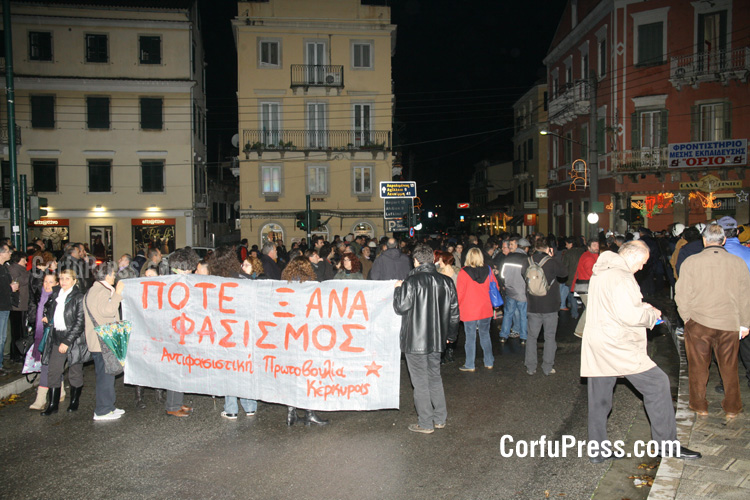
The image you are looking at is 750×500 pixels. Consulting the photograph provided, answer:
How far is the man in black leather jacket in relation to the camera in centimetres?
608

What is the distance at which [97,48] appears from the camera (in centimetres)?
3250

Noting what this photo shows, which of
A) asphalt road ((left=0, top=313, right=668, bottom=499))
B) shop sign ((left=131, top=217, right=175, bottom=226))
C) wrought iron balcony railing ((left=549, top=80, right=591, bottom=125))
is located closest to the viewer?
asphalt road ((left=0, top=313, right=668, bottom=499))

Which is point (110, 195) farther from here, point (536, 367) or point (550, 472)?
point (550, 472)

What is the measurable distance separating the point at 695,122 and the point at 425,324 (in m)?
24.9

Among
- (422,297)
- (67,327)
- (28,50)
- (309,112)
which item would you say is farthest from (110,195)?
(422,297)

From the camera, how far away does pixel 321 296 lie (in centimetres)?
661

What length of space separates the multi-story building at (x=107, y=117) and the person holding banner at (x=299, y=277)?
27776 mm

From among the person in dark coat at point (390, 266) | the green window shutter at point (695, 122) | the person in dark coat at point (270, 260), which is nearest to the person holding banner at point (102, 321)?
the person in dark coat at point (270, 260)

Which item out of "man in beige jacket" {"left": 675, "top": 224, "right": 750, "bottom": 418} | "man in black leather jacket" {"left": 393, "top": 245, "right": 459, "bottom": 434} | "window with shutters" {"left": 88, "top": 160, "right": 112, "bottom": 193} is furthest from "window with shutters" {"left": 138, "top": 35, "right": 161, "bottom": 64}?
"man in beige jacket" {"left": 675, "top": 224, "right": 750, "bottom": 418}

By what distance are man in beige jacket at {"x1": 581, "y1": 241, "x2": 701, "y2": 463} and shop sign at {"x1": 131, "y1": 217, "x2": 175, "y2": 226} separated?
31242 millimetres

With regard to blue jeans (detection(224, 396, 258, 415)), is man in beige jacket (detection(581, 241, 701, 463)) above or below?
above

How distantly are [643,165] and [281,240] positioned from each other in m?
18.9

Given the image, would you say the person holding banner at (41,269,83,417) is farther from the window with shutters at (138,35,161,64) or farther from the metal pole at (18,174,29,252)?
the window with shutters at (138,35,161,64)

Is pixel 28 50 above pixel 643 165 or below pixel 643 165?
above
